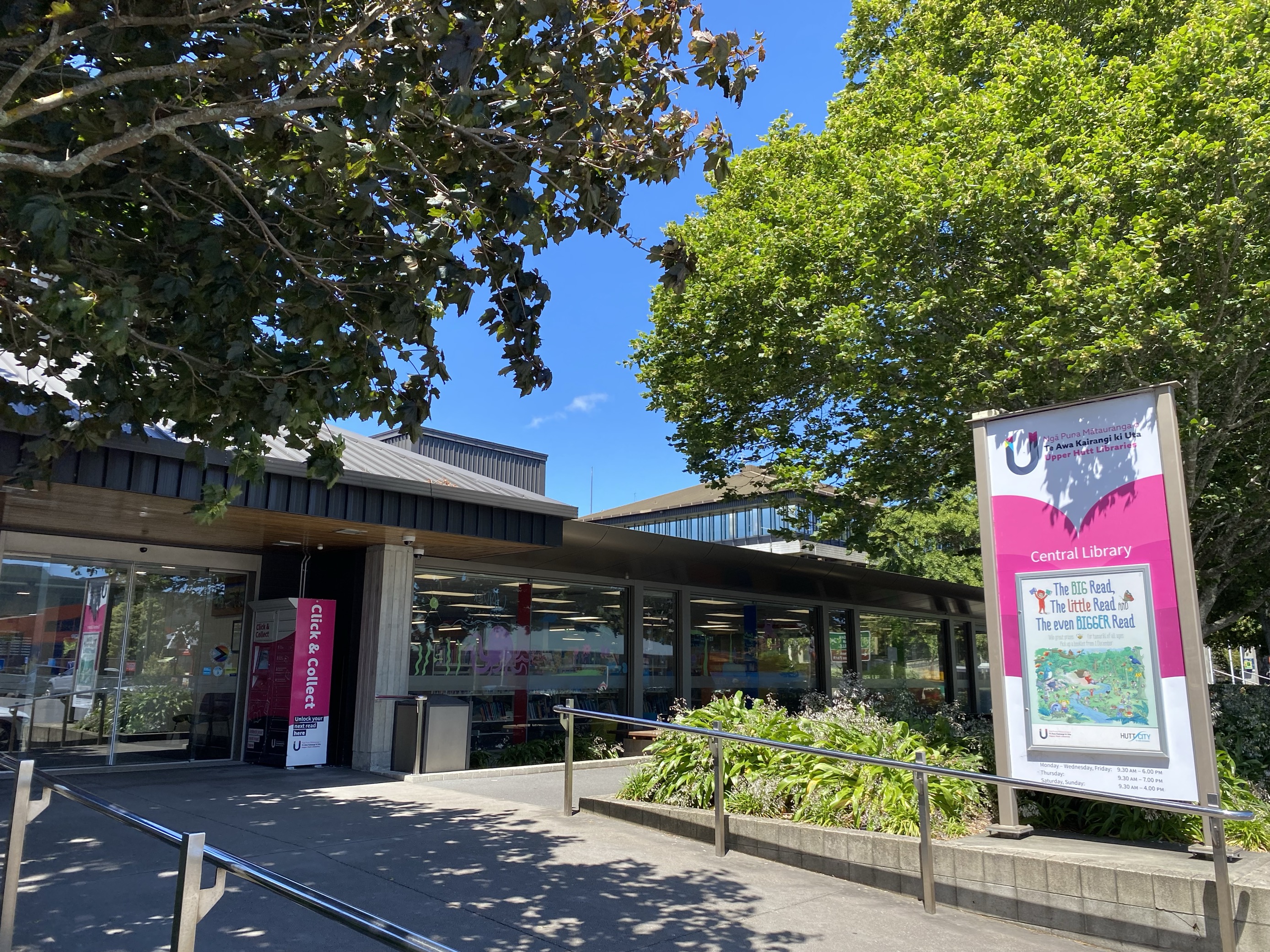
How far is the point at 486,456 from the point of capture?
38.6 metres

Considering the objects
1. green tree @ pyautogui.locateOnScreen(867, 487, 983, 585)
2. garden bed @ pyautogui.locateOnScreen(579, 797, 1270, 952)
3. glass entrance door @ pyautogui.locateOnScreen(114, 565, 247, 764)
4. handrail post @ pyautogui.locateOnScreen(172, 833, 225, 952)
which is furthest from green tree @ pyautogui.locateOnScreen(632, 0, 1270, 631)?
glass entrance door @ pyautogui.locateOnScreen(114, 565, 247, 764)

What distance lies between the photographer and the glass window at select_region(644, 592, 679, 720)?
1694cm

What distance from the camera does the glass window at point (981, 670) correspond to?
27312 millimetres

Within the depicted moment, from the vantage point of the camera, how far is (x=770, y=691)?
19.7 meters

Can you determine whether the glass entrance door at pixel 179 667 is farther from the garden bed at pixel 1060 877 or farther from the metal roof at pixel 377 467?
the garden bed at pixel 1060 877

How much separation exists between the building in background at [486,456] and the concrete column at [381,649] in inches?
898

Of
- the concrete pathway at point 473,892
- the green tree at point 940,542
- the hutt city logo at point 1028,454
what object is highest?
the green tree at point 940,542

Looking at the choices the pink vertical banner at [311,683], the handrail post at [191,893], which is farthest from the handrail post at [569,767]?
the handrail post at [191,893]

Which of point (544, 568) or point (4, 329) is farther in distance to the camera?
point (544, 568)

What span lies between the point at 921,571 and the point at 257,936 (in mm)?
32020

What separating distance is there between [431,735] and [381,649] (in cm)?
162

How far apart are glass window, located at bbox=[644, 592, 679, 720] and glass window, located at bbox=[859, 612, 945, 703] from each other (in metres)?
6.94

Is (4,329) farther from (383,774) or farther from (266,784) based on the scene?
(383,774)

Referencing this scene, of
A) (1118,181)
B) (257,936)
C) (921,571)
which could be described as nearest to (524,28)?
(257,936)
